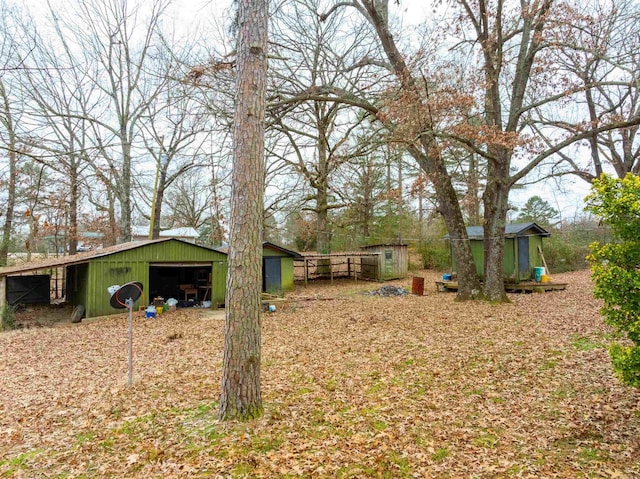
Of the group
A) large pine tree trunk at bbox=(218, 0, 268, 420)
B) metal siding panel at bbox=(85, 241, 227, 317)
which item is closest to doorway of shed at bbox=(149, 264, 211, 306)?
metal siding panel at bbox=(85, 241, 227, 317)

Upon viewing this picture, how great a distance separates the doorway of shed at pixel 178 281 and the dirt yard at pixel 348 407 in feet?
21.4

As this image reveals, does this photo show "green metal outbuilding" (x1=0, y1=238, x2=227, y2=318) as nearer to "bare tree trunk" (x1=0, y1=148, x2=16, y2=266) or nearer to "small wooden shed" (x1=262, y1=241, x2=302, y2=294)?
"small wooden shed" (x1=262, y1=241, x2=302, y2=294)

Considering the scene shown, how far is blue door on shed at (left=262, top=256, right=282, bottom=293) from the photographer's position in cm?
1546

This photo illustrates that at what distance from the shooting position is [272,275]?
15695mm

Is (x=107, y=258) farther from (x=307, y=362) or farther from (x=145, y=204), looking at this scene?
(x=145, y=204)

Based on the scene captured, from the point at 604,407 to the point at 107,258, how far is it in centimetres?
1210

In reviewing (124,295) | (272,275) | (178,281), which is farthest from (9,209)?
(124,295)

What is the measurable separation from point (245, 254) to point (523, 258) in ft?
43.3

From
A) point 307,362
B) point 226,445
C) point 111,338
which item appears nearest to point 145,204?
point 111,338

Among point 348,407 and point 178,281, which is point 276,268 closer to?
point 178,281

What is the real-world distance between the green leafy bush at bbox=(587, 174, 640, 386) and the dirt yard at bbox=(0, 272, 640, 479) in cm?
85

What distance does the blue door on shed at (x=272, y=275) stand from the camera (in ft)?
50.7

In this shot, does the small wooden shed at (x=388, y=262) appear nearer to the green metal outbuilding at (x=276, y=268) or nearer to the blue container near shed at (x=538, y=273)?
the green metal outbuilding at (x=276, y=268)

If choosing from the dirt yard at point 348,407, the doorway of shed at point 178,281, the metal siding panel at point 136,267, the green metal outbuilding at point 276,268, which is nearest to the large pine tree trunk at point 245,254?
the dirt yard at point 348,407
